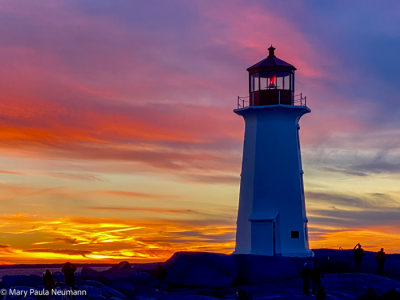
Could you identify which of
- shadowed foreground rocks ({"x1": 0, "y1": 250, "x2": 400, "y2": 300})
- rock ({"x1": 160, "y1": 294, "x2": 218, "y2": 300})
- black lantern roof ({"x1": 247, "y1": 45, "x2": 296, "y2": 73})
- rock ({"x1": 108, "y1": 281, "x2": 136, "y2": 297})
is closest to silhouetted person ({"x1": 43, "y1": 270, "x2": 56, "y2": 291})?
shadowed foreground rocks ({"x1": 0, "y1": 250, "x2": 400, "y2": 300})

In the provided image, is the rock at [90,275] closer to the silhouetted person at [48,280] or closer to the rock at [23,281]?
the rock at [23,281]

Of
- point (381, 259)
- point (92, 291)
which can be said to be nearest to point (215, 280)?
point (92, 291)

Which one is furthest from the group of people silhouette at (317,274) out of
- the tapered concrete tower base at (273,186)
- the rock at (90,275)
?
the rock at (90,275)

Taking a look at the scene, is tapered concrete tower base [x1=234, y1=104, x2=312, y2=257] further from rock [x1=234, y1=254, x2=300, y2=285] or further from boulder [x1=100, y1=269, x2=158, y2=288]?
boulder [x1=100, y1=269, x2=158, y2=288]

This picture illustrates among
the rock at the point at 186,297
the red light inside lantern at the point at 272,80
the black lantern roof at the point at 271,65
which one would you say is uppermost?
the black lantern roof at the point at 271,65

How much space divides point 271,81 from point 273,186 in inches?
243

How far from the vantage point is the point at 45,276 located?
2955cm

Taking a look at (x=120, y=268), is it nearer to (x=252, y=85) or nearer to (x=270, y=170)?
(x=270, y=170)

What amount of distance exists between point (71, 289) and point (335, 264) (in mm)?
16014

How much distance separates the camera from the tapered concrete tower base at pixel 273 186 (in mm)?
42250

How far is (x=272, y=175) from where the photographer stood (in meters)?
42.8

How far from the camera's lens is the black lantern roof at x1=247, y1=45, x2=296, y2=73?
43.8 metres

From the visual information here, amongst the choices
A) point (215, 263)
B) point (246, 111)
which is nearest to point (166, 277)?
point (215, 263)

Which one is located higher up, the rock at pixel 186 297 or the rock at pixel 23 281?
the rock at pixel 23 281
